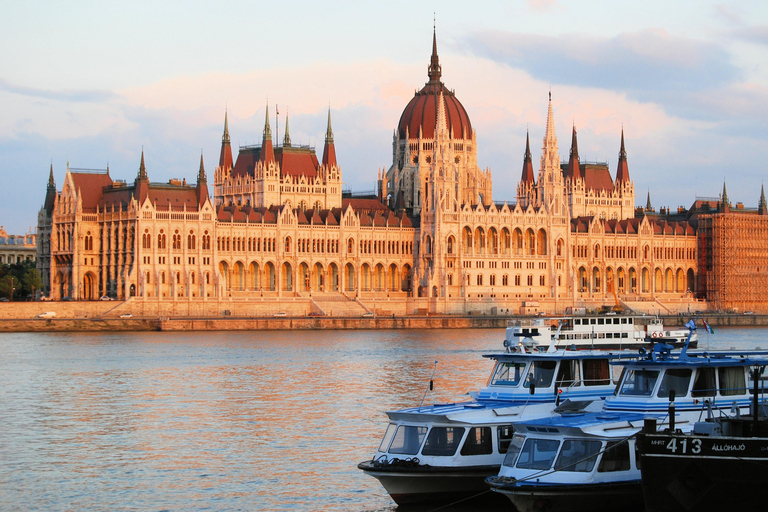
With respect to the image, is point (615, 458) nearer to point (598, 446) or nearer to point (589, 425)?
point (598, 446)

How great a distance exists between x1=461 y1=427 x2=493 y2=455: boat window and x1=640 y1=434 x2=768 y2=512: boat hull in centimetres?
540

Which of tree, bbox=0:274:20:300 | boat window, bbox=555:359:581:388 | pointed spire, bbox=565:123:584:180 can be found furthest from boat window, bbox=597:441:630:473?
pointed spire, bbox=565:123:584:180

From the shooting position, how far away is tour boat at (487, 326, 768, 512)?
27359mm

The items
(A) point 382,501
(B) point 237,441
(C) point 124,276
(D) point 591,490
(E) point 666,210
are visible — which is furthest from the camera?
(E) point 666,210

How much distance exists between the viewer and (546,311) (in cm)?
14062

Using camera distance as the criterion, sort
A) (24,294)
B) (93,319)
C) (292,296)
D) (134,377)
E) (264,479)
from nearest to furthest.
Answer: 1. (264,479)
2. (134,377)
3. (93,319)
4. (292,296)
5. (24,294)

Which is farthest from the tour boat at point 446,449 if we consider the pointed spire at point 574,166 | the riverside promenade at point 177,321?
the pointed spire at point 574,166

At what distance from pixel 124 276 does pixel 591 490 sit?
96.9 m

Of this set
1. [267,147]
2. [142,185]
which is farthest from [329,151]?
[142,185]

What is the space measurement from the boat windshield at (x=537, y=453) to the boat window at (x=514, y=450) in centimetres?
16

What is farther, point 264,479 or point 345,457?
point 345,457

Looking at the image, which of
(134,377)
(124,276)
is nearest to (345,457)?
(134,377)

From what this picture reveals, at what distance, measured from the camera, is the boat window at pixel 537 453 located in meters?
27.8

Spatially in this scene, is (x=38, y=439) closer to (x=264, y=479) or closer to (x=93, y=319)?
(x=264, y=479)
